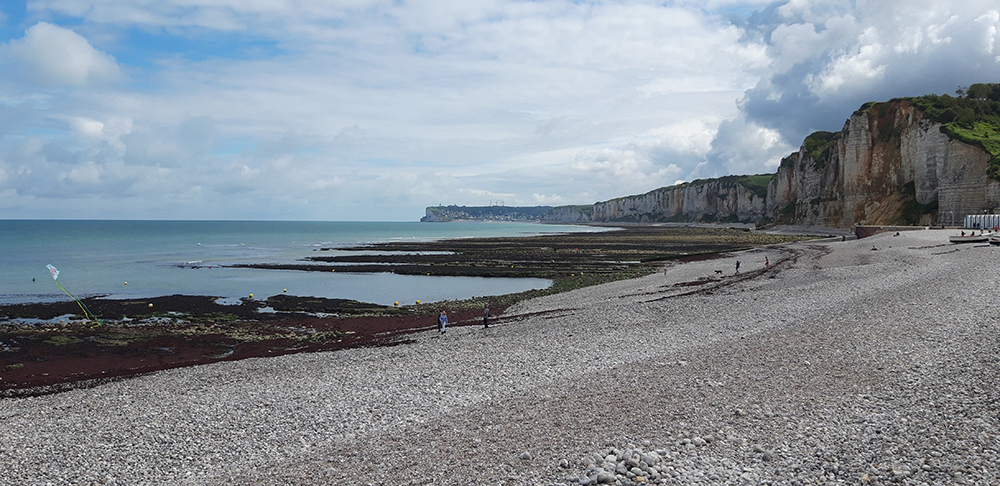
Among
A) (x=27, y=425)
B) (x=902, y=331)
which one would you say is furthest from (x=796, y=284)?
(x=27, y=425)

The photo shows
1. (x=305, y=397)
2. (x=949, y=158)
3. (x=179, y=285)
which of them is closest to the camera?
(x=305, y=397)

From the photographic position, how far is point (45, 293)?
3862cm

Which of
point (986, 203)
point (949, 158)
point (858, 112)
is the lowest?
point (986, 203)

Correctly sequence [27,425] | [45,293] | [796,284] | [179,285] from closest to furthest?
[27,425]
[796,284]
[45,293]
[179,285]

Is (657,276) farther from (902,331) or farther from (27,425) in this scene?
(27,425)

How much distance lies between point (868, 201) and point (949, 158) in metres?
16.7

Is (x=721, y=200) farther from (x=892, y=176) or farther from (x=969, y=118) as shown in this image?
(x=969, y=118)

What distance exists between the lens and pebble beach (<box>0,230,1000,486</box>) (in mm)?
7719

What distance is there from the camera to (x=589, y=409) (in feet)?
35.2

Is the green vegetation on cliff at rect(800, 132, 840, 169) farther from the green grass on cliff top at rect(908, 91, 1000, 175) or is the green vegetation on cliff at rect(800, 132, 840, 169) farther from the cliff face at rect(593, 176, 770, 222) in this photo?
the cliff face at rect(593, 176, 770, 222)

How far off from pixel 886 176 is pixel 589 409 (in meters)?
82.0

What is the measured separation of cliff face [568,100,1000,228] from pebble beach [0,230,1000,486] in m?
49.6

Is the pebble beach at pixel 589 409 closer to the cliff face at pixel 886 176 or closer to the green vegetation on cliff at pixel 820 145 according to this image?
the cliff face at pixel 886 176

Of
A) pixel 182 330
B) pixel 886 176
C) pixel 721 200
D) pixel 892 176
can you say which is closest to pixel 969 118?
pixel 892 176
